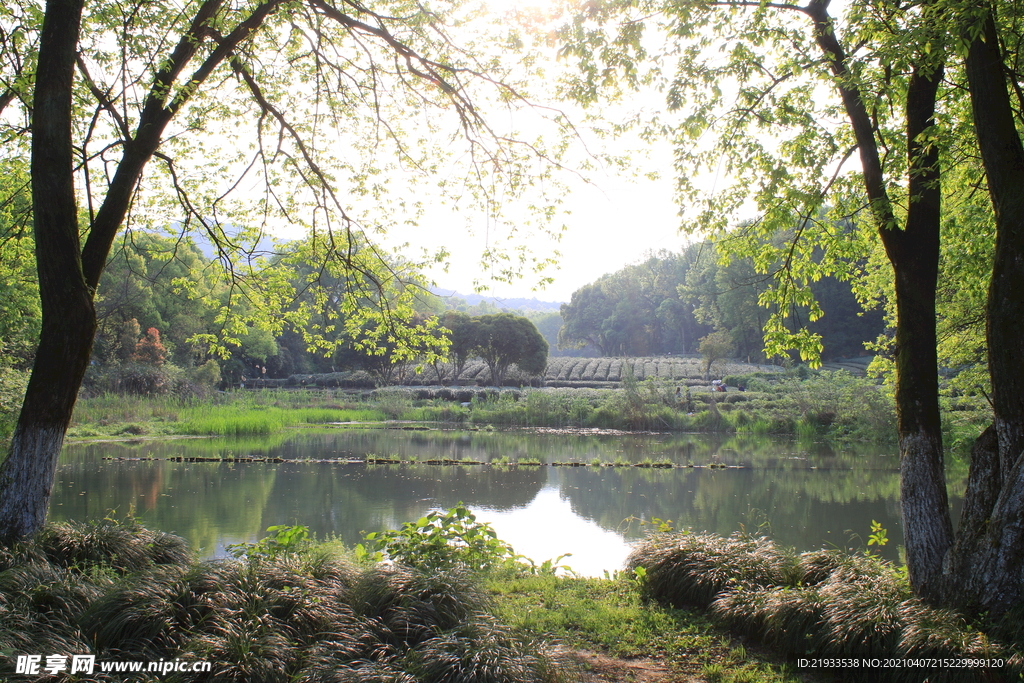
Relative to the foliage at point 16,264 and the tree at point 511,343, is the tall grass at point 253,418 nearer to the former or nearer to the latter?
the foliage at point 16,264

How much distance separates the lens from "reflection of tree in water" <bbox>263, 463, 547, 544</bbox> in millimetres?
10523

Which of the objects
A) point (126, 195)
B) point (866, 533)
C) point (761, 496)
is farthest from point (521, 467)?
point (126, 195)

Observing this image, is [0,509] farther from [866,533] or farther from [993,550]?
[866,533]

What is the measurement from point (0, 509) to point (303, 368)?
5037 centimetres

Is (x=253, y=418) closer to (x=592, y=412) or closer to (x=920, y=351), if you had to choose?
(x=592, y=412)

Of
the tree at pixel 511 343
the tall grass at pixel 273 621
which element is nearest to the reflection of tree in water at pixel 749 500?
the tall grass at pixel 273 621

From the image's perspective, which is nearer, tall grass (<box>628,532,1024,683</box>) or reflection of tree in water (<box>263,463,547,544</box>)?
tall grass (<box>628,532,1024,683</box>)

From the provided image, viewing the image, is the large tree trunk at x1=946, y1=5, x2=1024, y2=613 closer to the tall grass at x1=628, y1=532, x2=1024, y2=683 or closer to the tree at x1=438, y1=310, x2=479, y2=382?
the tall grass at x1=628, y1=532, x2=1024, y2=683

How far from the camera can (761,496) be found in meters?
13.0

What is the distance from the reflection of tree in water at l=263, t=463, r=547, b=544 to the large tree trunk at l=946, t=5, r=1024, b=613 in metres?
7.33

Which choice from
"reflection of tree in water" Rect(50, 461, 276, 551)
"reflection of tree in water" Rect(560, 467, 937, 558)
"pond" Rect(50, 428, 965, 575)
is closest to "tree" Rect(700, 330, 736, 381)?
"pond" Rect(50, 428, 965, 575)

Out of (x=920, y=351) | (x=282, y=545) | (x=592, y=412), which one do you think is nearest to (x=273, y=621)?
(x=282, y=545)

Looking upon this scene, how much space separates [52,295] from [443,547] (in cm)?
414

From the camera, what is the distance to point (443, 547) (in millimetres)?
6184
